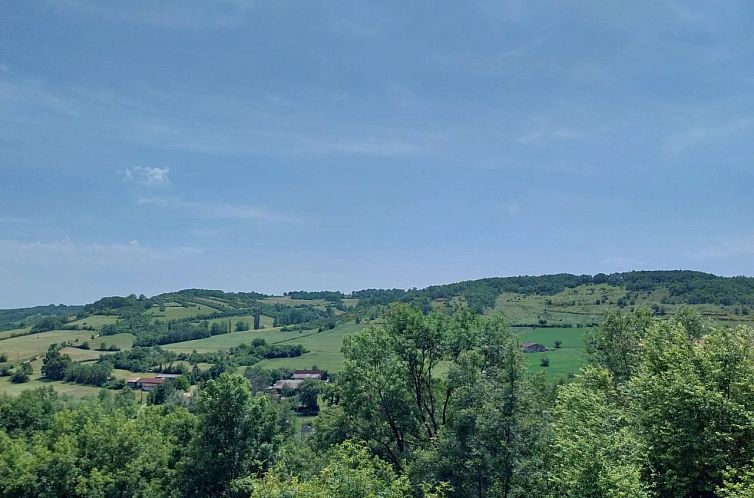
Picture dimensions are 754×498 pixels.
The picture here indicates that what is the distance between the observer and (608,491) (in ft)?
56.4

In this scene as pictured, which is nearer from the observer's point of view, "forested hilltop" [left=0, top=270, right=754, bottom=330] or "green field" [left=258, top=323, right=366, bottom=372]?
"forested hilltop" [left=0, top=270, right=754, bottom=330]

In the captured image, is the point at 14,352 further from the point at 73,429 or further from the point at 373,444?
the point at 373,444

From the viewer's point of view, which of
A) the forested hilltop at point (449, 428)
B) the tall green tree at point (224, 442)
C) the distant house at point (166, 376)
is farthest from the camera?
the distant house at point (166, 376)

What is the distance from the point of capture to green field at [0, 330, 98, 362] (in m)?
146

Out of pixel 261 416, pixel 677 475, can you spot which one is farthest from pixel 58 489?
pixel 677 475

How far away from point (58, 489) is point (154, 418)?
11819 mm

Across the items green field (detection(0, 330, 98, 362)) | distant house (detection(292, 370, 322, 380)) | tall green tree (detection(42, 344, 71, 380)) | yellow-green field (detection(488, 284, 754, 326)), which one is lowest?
distant house (detection(292, 370, 322, 380))

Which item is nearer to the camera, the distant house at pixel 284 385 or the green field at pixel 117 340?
the distant house at pixel 284 385

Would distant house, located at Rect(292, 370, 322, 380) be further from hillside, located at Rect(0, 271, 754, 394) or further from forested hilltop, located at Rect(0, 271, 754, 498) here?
forested hilltop, located at Rect(0, 271, 754, 498)

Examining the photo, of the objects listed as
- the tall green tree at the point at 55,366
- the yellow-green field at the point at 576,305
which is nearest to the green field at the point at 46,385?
the tall green tree at the point at 55,366

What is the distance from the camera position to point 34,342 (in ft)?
542

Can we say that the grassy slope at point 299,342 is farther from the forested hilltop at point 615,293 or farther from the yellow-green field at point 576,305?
the yellow-green field at point 576,305

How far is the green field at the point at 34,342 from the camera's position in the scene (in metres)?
146

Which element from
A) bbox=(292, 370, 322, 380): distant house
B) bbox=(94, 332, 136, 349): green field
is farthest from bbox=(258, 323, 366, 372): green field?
bbox=(94, 332, 136, 349): green field
